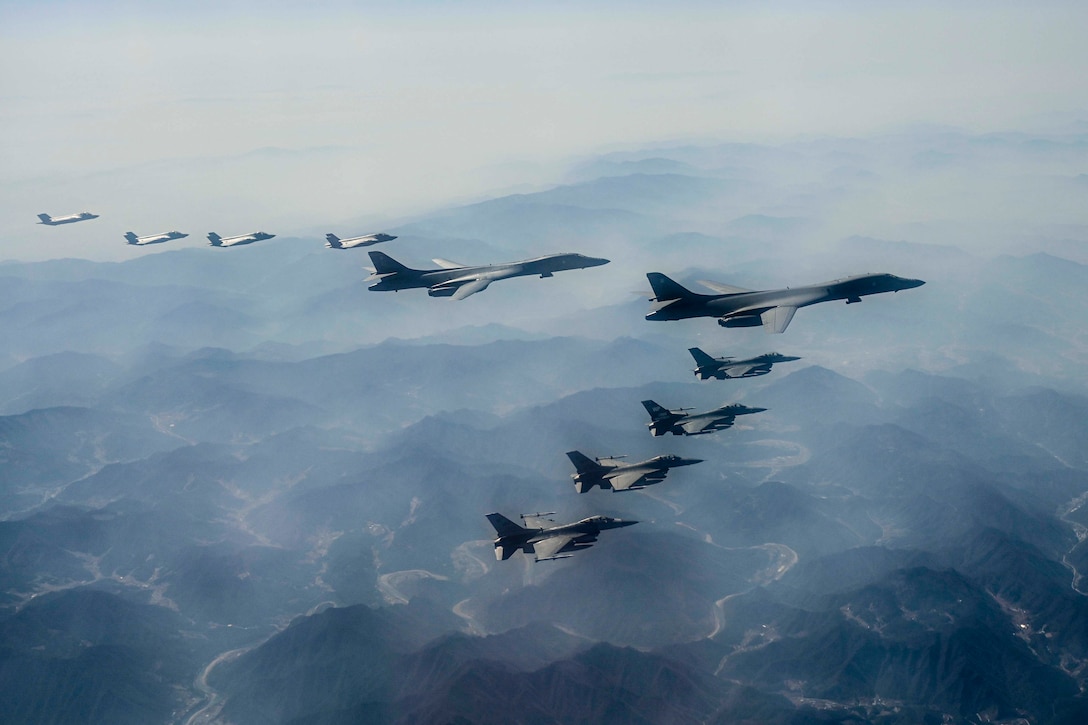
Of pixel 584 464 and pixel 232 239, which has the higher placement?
pixel 232 239

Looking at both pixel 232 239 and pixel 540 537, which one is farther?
pixel 232 239

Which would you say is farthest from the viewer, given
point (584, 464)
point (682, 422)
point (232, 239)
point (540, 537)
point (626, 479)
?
point (232, 239)

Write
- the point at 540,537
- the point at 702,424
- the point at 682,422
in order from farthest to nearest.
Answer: the point at 682,422 < the point at 702,424 < the point at 540,537

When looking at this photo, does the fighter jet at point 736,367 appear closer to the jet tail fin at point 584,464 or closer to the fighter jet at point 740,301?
the fighter jet at point 740,301

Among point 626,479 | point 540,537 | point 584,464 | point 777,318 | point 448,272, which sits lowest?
point 540,537

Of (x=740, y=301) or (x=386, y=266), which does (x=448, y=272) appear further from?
(x=740, y=301)

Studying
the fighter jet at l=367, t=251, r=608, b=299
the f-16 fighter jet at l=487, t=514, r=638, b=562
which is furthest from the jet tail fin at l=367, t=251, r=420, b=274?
the f-16 fighter jet at l=487, t=514, r=638, b=562

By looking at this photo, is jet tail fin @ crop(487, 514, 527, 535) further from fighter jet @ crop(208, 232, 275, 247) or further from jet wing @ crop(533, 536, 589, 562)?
fighter jet @ crop(208, 232, 275, 247)

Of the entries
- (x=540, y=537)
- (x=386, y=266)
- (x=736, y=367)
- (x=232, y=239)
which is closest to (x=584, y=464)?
(x=540, y=537)
